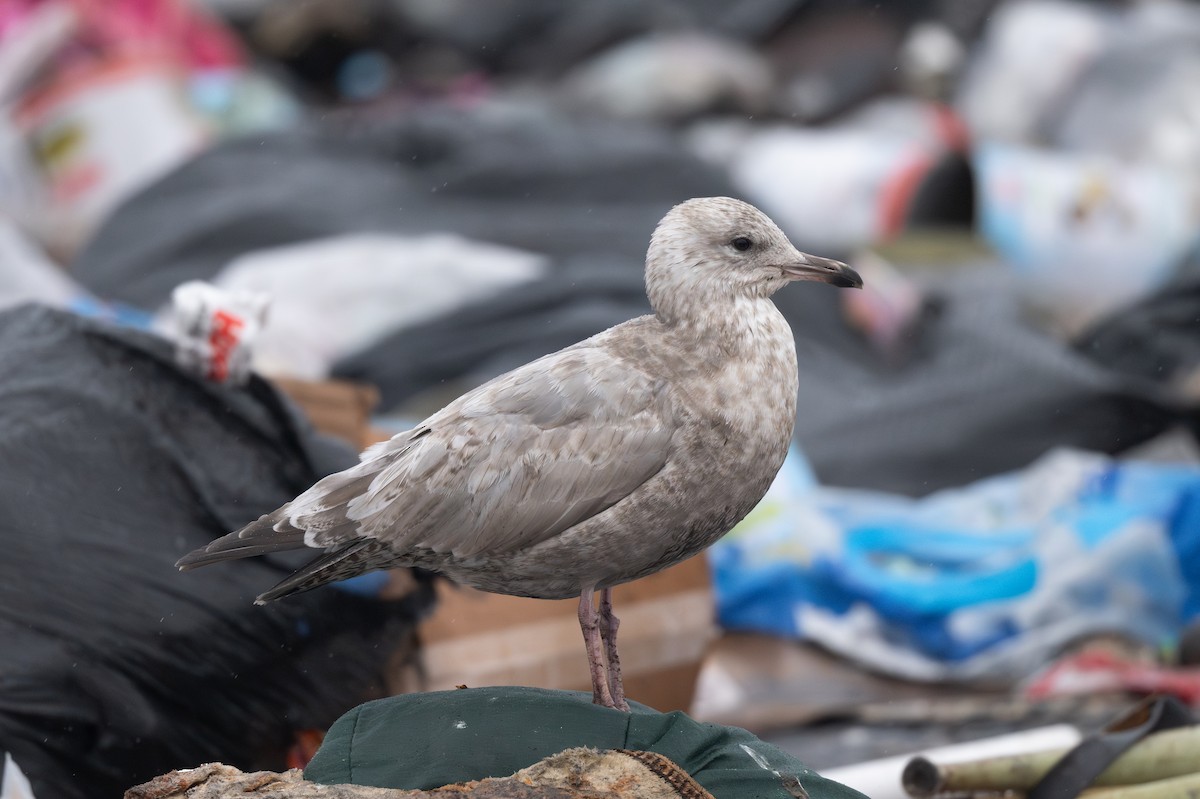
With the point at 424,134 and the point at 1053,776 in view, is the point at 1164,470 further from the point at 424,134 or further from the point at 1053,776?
the point at 424,134

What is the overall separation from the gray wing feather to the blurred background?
2.06 ft

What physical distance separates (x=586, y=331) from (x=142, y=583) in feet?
5.14

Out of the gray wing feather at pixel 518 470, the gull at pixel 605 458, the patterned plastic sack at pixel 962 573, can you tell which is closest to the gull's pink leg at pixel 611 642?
the gull at pixel 605 458

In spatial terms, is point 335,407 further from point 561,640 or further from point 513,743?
point 513,743

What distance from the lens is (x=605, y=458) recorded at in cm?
159

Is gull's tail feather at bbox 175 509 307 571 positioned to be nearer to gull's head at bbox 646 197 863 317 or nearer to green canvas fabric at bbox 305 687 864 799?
green canvas fabric at bbox 305 687 864 799

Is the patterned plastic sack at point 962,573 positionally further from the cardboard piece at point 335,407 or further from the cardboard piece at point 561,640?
the cardboard piece at point 335,407

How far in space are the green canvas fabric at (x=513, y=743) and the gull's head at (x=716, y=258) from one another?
463mm

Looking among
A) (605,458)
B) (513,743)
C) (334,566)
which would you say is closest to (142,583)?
(334,566)

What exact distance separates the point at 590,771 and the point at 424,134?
358 cm

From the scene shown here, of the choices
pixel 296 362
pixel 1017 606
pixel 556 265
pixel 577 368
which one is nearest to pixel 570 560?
pixel 577 368

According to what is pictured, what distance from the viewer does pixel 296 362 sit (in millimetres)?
3197

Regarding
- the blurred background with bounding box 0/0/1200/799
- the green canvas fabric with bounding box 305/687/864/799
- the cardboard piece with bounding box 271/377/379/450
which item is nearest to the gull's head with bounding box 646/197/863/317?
the green canvas fabric with bounding box 305/687/864/799

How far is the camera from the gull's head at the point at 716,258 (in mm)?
1636
